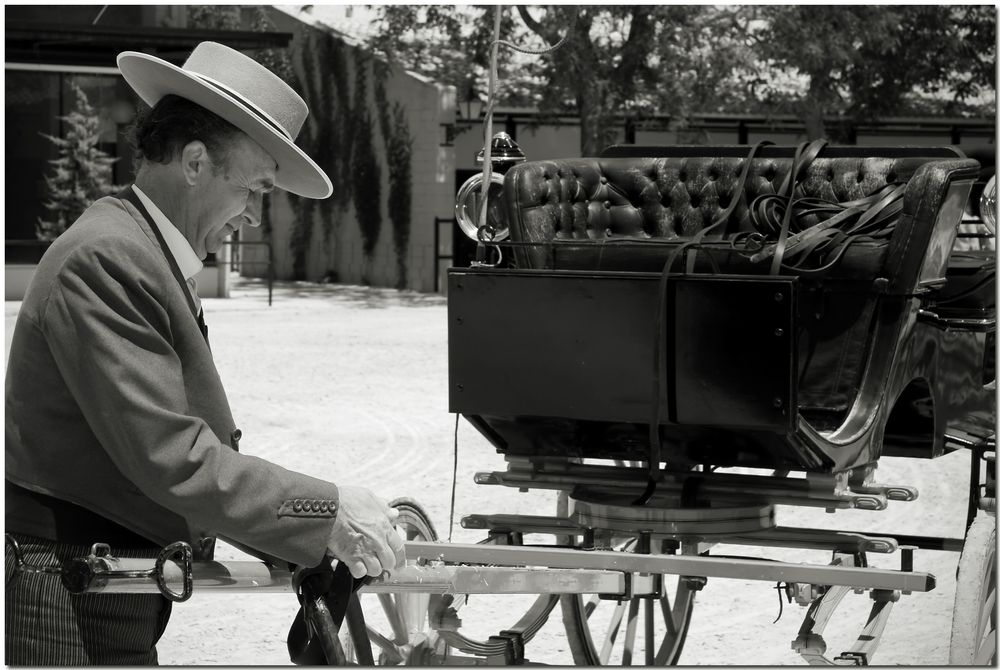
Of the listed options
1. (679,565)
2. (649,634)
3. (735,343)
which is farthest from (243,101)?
(649,634)

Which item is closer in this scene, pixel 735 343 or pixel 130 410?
pixel 130 410

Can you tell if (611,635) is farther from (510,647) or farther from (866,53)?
(866,53)

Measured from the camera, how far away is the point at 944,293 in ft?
15.1

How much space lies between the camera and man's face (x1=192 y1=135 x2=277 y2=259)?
2.34 m

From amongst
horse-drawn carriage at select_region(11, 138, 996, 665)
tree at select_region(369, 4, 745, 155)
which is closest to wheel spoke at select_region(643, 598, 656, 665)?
horse-drawn carriage at select_region(11, 138, 996, 665)

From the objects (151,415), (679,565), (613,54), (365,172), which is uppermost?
(613,54)

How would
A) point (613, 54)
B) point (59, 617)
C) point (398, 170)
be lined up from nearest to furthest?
point (59, 617)
point (613, 54)
point (398, 170)

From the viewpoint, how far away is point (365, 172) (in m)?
23.0

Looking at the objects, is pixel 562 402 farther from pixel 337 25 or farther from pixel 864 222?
pixel 337 25

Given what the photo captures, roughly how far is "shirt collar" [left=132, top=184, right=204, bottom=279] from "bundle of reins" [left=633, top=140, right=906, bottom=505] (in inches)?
62.8

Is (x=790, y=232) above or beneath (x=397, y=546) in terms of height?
above

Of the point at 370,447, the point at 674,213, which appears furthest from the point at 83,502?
the point at 370,447

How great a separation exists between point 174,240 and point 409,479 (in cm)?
516

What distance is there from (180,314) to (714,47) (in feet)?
57.9
